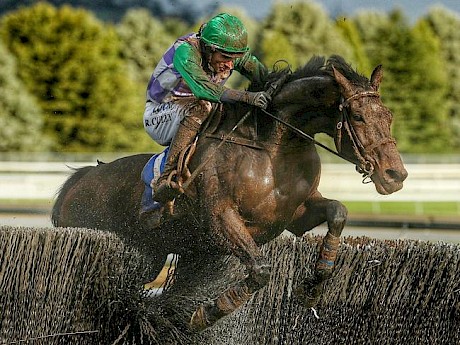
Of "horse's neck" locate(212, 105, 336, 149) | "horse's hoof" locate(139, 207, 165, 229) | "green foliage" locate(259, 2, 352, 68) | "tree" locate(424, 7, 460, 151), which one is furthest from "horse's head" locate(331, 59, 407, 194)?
"tree" locate(424, 7, 460, 151)

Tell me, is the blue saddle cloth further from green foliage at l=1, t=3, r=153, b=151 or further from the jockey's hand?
green foliage at l=1, t=3, r=153, b=151

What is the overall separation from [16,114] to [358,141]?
15.8 metres

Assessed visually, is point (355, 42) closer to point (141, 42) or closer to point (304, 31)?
point (304, 31)

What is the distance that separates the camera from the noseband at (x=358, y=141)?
4688 millimetres

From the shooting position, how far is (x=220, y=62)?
17.5 ft

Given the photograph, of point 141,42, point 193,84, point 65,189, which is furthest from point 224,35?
point 141,42

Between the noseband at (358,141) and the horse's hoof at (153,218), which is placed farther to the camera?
the horse's hoof at (153,218)

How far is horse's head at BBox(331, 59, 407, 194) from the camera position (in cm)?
466

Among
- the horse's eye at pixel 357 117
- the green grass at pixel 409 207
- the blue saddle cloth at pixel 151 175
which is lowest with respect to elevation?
the green grass at pixel 409 207

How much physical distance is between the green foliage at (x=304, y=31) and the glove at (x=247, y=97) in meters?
13.8

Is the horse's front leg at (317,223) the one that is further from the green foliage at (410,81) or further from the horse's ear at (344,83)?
the green foliage at (410,81)

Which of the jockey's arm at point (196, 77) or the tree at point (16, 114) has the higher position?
the jockey's arm at point (196, 77)

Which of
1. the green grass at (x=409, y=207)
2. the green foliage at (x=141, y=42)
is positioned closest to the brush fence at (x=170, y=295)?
the green grass at (x=409, y=207)

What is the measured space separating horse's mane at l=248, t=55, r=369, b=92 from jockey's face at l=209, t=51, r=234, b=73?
7.1 inches
